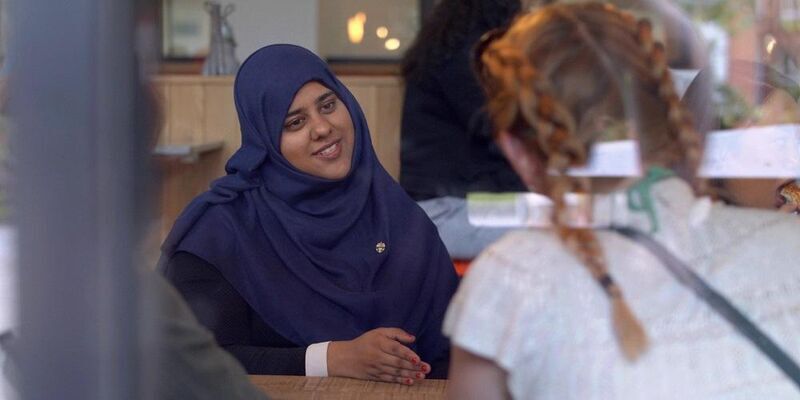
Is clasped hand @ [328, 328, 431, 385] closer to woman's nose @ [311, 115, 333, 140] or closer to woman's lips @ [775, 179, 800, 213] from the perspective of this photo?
woman's nose @ [311, 115, 333, 140]

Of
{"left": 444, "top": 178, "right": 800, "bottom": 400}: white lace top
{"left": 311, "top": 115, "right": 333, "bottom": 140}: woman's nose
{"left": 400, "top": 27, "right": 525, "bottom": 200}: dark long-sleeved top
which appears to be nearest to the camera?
{"left": 444, "top": 178, "right": 800, "bottom": 400}: white lace top

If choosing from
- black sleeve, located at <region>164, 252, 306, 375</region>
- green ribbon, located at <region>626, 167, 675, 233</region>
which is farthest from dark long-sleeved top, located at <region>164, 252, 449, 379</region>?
green ribbon, located at <region>626, 167, 675, 233</region>

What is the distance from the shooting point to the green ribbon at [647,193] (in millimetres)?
1305

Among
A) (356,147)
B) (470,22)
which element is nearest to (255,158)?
(356,147)

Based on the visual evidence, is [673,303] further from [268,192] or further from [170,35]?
[268,192]

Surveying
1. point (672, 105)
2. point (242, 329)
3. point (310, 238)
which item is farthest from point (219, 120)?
point (672, 105)

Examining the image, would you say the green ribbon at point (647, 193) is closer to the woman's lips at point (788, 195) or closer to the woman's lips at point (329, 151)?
the woman's lips at point (788, 195)

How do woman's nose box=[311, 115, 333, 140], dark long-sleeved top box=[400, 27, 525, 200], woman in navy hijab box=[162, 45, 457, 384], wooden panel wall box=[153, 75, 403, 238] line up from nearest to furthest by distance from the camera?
wooden panel wall box=[153, 75, 403, 238], woman in navy hijab box=[162, 45, 457, 384], dark long-sleeved top box=[400, 27, 525, 200], woman's nose box=[311, 115, 333, 140]

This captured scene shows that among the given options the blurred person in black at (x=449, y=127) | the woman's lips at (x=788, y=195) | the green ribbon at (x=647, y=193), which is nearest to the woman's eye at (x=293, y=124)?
the blurred person in black at (x=449, y=127)

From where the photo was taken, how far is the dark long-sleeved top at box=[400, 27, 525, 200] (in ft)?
7.82

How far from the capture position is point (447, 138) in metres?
2.79

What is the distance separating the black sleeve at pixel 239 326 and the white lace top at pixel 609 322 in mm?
744

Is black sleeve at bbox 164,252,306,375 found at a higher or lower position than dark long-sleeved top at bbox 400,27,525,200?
lower

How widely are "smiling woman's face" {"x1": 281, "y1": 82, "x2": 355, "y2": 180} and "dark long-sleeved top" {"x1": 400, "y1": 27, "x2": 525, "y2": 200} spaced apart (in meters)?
0.27
